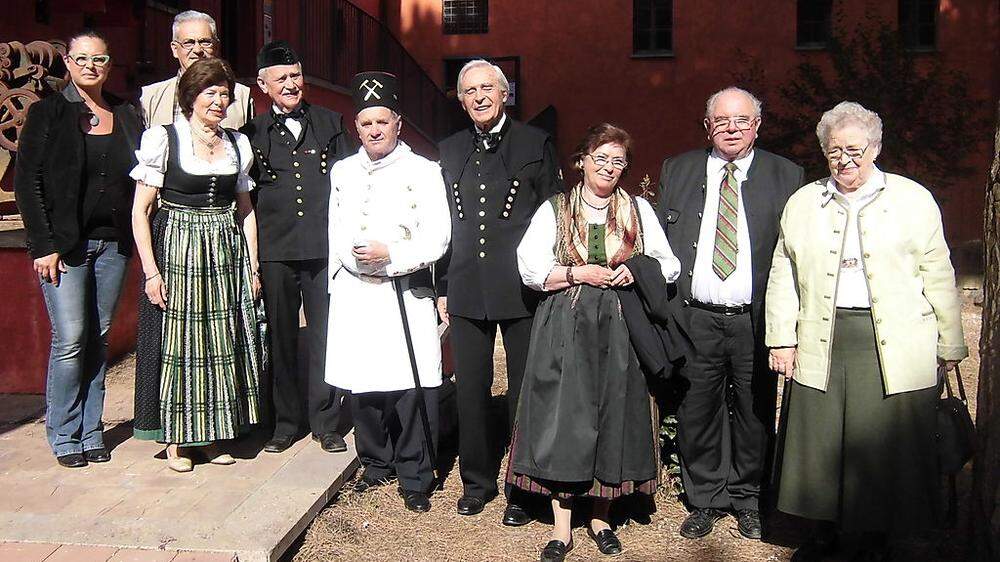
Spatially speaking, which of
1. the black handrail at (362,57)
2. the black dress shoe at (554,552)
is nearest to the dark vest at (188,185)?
the black dress shoe at (554,552)

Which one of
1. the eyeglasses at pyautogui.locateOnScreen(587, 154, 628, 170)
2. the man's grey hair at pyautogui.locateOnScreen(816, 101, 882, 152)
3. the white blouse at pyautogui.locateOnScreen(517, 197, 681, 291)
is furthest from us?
the white blouse at pyautogui.locateOnScreen(517, 197, 681, 291)

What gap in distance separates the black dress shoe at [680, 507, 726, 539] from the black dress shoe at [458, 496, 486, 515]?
917 millimetres

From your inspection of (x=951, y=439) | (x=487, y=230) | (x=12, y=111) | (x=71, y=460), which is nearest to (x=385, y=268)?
(x=487, y=230)

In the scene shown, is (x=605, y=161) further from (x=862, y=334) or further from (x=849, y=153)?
(x=862, y=334)

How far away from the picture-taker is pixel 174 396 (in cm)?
421

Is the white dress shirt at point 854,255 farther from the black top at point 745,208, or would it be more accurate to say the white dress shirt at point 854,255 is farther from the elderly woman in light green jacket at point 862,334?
the black top at point 745,208

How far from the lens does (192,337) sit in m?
4.21

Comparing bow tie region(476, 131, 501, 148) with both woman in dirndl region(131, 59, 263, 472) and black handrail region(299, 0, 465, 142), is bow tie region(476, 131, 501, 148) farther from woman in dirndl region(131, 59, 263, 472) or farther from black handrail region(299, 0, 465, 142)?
black handrail region(299, 0, 465, 142)

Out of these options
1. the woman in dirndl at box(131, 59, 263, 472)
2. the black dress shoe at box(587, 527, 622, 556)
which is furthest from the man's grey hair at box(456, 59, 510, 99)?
the black dress shoe at box(587, 527, 622, 556)

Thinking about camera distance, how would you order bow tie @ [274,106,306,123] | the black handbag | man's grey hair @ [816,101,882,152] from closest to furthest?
man's grey hair @ [816,101,882,152] → the black handbag → bow tie @ [274,106,306,123]

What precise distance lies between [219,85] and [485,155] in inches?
47.1

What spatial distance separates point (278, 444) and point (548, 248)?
72.2 inches

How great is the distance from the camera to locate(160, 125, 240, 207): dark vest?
413cm

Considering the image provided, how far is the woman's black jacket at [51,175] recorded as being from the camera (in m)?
4.19
